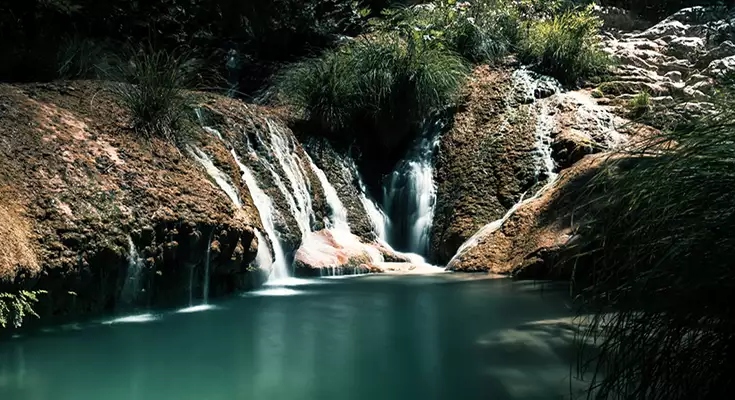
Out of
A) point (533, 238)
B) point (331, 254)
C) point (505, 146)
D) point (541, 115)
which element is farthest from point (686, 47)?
point (331, 254)

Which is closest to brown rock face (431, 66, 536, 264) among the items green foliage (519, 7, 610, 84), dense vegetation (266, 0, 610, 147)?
dense vegetation (266, 0, 610, 147)

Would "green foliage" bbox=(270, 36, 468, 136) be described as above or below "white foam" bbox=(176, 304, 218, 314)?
above

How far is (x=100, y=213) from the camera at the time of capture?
4195 millimetres

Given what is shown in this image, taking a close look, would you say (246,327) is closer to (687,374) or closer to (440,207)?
(687,374)

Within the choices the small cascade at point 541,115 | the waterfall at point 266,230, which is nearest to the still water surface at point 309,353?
the waterfall at point 266,230

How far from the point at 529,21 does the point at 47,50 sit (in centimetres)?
711

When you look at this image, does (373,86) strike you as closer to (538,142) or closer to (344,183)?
(344,183)

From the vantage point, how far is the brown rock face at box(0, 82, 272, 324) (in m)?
3.82

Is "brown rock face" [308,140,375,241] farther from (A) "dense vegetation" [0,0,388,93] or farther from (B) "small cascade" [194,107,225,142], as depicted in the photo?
(A) "dense vegetation" [0,0,388,93]

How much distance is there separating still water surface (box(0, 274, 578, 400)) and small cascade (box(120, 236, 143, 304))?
0.19 meters

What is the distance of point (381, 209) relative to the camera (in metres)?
8.30

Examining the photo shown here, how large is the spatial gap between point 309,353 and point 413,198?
5.00 metres

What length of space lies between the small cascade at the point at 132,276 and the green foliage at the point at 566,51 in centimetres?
715

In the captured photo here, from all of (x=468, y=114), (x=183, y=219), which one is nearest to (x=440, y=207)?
(x=468, y=114)
